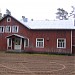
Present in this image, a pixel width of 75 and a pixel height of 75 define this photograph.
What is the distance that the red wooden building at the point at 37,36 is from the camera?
38125 mm

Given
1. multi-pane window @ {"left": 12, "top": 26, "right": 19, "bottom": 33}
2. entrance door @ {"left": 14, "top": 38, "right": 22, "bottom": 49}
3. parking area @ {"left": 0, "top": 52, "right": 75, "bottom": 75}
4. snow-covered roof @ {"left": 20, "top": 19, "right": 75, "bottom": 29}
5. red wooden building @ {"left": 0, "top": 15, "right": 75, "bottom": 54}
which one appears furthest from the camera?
multi-pane window @ {"left": 12, "top": 26, "right": 19, "bottom": 33}

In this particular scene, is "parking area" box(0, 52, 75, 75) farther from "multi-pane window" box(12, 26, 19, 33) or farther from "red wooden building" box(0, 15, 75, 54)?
"multi-pane window" box(12, 26, 19, 33)

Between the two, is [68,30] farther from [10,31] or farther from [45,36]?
[10,31]

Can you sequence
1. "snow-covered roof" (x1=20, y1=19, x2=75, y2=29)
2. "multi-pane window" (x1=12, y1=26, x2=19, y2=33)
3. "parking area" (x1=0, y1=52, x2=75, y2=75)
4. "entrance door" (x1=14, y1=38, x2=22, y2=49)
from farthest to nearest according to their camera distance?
"multi-pane window" (x1=12, y1=26, x2=19, y2=33) < "entrance door" (x1=14, y1=38, x2=22, y2=49) < "snow-covered roof" (x1=20, y1=19, x2=75, y2=29) < "parking area" (x1=0, y1=52, x2=75, y2=75)

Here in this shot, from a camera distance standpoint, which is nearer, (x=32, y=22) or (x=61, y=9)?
(x=32, y=22)

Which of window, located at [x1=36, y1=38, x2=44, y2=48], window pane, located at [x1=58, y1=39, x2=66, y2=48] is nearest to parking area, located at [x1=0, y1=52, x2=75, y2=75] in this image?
window pane, located at [x1=58, y1=39, x2=66, y2=48]

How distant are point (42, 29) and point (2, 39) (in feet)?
22.2

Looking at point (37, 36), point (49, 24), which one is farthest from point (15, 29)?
point (49, 24)

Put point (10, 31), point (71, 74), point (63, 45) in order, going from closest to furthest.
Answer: point (71, 74) < point (63, 45) < point (10, 31)

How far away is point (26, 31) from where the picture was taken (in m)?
40.0

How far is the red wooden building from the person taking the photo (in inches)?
1501

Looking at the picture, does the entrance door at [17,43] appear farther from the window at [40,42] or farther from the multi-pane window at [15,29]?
the window at [40,42]

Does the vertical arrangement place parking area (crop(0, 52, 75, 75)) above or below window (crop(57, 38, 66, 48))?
below

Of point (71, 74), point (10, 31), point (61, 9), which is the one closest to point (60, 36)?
point (10, 31)
